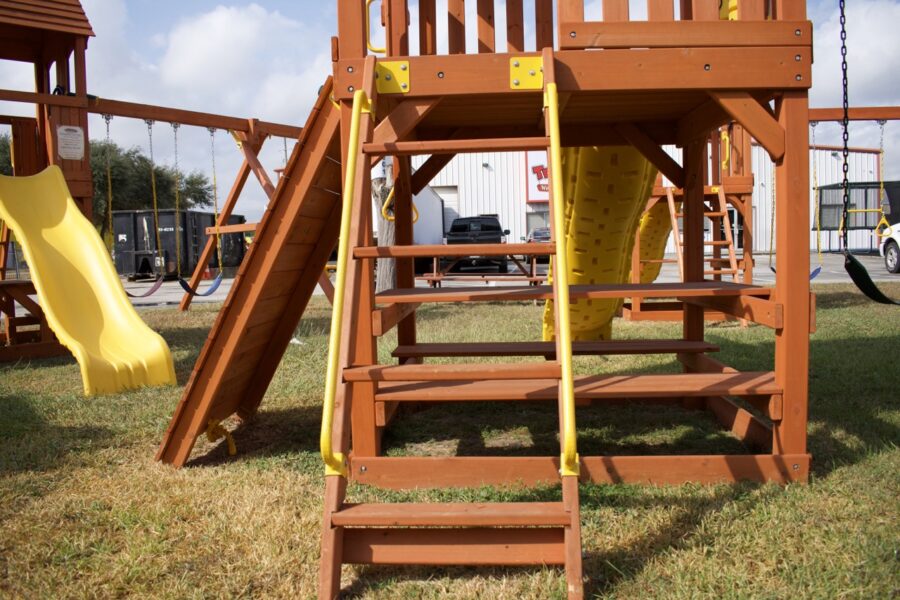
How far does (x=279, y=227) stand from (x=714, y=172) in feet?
29.0

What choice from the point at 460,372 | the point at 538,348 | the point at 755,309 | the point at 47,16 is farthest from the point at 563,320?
the point at 47,16

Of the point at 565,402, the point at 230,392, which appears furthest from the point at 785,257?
the point at 230,392

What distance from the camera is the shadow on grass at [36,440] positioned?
3.97 metres

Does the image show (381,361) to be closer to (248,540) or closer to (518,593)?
(248,540)

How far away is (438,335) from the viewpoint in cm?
909

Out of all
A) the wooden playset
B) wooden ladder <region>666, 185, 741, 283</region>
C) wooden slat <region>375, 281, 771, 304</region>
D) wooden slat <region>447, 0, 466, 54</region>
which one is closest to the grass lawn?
the wooden playset

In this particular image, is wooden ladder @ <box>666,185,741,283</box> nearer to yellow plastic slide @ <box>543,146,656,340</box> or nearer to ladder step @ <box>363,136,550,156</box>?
yellow plastic slide @ <box>543,146,656,340</box>

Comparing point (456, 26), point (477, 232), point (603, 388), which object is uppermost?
point (456, 26)

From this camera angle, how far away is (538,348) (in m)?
4.38

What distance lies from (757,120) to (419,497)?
2368mm

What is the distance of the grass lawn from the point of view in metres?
2.49

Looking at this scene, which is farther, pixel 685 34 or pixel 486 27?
pixel 486 27

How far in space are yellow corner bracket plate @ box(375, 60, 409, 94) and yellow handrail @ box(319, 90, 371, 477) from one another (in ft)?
0.76

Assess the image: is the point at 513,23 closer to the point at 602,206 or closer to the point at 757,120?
the point at 757,120
